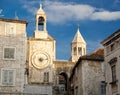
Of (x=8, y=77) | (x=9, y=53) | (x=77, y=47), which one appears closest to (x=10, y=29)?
(x=9, y=53)

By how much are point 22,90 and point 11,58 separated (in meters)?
3.53

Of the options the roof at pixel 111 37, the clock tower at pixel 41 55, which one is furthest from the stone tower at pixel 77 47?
the roof at pixel 111 37

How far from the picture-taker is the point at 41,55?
55469 mm

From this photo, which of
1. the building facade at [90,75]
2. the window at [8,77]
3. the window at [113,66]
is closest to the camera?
the window at [113,66]

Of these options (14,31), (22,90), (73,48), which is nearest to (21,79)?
(22,90)

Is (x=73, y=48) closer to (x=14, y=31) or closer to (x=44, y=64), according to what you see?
(x=44, y=64)

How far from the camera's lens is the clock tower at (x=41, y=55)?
54000 millimetres

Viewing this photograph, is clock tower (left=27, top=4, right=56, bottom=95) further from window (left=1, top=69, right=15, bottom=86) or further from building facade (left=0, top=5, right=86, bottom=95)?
window (left=1, top=69, right=15, bottom=86)

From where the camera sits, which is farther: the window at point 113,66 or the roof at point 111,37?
the window at point 113,66

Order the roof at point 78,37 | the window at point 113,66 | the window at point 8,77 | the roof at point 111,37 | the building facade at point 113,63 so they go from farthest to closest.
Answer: the roof at point 78,37
the window at point 8,77
the window at point 113,66
the roof at point 111,37
the building facade at point 113,63

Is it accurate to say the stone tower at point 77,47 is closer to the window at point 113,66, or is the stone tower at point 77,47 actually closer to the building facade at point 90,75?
the building facade at point 90,75

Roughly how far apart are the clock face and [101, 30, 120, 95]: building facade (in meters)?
23.3

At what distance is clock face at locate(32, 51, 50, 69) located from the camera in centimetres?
5483

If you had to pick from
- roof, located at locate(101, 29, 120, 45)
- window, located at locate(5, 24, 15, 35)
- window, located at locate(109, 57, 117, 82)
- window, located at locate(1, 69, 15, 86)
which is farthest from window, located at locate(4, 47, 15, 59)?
window, located at locate(109, 57, 117, 82)
